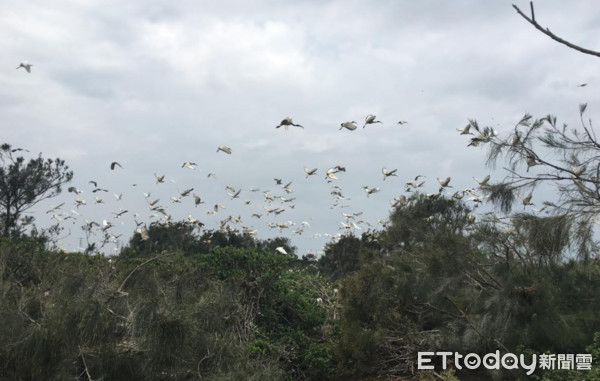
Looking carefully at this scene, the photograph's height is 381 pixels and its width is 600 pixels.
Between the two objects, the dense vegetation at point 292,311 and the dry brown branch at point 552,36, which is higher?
the dry brown branch at point 552,36

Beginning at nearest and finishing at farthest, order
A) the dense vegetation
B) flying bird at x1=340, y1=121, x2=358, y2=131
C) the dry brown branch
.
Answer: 1. the dry brown branch
2. the dense vegetation
3. flying bird at x1=340, y1=121, x2=358, y2=131

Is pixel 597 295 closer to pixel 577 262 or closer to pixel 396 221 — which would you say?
pixel 577 262

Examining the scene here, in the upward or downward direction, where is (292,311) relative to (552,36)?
downward

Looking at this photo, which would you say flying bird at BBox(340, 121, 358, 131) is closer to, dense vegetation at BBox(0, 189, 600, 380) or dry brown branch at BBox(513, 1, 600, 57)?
dense vegetation at BBox(0, 189, 600, 380)

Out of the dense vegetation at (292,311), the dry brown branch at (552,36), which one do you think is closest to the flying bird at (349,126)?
the dense vegetation at (292,311)

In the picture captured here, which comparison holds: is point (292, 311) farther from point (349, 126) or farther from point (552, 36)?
point (552, 36)

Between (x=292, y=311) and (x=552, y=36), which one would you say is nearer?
(x=552, y=36)

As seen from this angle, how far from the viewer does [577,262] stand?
302 inches

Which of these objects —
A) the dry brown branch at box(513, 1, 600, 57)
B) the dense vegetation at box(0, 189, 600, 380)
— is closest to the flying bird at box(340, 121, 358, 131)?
the dense vegetation at box(0, 189, 600, 380)

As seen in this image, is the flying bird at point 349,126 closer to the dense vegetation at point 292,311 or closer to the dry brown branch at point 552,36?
the dense vegetation at point 292,311

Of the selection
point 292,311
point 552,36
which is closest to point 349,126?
point 292,311

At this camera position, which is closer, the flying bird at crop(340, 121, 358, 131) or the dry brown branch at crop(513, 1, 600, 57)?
the dry brown branch at crop(513, 1, 600, 57)

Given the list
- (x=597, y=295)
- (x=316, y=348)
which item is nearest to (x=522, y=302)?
(x=597, y=295)

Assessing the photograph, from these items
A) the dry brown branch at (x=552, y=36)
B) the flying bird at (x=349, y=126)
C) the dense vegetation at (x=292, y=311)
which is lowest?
the dense vegetation at (x=292, y=311)
